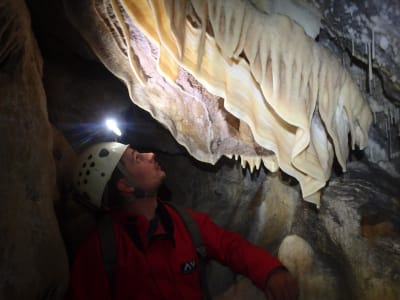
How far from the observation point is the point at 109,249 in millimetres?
2938

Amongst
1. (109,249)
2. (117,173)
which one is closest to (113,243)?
(109,249)

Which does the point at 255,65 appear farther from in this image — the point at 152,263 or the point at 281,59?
the point at 152,263

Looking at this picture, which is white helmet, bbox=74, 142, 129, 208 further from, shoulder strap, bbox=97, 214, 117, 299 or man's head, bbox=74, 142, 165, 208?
shoulder strap, bbox=97, 214, 117, 299

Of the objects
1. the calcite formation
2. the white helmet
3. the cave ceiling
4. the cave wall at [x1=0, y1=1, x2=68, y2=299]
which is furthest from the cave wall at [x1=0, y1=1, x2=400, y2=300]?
the calcite formation

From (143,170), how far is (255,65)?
1.84 metres

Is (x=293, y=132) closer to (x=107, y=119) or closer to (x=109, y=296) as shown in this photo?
(x=109, y=296)

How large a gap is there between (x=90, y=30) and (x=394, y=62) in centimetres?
192

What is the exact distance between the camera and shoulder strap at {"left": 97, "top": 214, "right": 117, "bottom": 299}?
286cm

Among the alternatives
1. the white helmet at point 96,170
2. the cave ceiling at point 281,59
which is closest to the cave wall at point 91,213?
the white helmet at point 96,170

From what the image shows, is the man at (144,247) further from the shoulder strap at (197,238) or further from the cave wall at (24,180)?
the cave wall at (24,180)

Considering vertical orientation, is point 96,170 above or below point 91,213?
above

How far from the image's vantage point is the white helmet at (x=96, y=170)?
3.35 m

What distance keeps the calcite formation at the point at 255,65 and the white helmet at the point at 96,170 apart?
981 mm

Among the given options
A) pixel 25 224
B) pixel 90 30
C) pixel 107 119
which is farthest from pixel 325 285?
pixel 107 119
